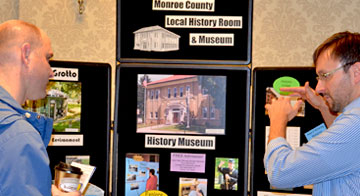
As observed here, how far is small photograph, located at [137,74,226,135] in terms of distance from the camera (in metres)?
2.33

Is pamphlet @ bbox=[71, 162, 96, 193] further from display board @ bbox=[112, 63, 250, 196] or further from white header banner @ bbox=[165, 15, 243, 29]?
white header banner @ bbox=[165, 15, 243, 29]

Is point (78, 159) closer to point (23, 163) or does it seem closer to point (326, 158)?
point (23, 163)

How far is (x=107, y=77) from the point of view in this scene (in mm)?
2375

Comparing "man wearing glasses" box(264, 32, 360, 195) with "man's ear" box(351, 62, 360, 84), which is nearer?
"man wearing glasses" box(264, 32, 360, 195)

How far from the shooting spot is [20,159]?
118 centimetres

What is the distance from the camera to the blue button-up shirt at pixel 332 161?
1438mm

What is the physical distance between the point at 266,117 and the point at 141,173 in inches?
33.2

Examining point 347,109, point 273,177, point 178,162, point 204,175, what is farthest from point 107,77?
point 347,109

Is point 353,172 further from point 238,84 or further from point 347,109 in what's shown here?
point 238,84

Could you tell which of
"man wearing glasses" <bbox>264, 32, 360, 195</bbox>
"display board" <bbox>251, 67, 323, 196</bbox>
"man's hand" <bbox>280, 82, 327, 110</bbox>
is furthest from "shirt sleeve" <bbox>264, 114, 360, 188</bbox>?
"display board" <bbox>251, 67, 323, 196</bbox>

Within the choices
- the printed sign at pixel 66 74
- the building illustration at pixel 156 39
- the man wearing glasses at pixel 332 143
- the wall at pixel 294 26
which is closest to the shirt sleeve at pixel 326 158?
the man wearing glasses at pixel 332 143

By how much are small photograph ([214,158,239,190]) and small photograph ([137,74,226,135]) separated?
0.58 feet

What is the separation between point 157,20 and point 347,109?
1269mm

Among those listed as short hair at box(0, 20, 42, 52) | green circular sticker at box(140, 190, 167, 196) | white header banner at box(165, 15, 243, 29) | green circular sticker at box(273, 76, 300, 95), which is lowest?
green circular sticker at box(140, 190, 167, 196)
